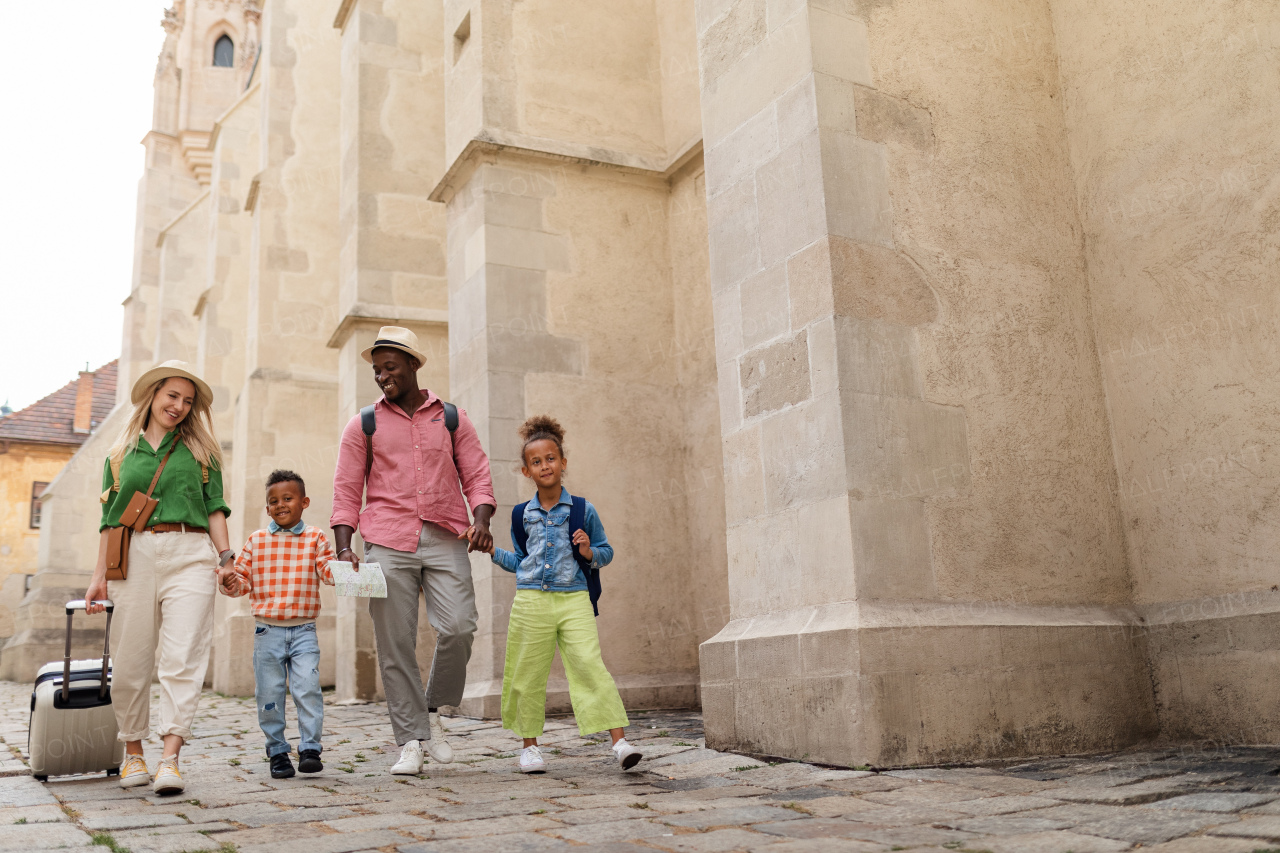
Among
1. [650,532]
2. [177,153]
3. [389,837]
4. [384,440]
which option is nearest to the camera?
[389,837]

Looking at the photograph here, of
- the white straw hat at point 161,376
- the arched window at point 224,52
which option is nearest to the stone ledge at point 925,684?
the white straw hat at point 161,376

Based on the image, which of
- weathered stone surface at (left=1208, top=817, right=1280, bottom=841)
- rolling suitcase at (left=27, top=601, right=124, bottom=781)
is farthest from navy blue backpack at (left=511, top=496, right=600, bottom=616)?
weathered stone surface at (left=1208, top=817, right=1280, bottom=841)

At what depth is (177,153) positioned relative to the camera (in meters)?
31.2

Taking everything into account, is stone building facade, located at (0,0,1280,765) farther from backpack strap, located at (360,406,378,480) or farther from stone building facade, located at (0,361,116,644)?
stone building facade, located at (0,361,116,644)

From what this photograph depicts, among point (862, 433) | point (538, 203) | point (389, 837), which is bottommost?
point (389, 837)

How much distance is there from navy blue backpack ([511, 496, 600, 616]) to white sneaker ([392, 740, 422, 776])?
3.00 ft

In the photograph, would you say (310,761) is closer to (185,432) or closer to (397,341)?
(185,432)

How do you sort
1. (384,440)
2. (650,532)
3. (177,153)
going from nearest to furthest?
(384,440), (650,532), (177,153)

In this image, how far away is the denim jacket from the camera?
183 inches

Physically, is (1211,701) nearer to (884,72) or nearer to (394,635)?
(884,72)

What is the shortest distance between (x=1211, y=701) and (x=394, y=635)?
3327mm

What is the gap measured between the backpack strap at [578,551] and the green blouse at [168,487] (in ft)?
4.59

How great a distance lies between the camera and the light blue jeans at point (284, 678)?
479cm

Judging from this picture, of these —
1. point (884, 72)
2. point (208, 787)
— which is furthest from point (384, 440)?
point (884, 72)
